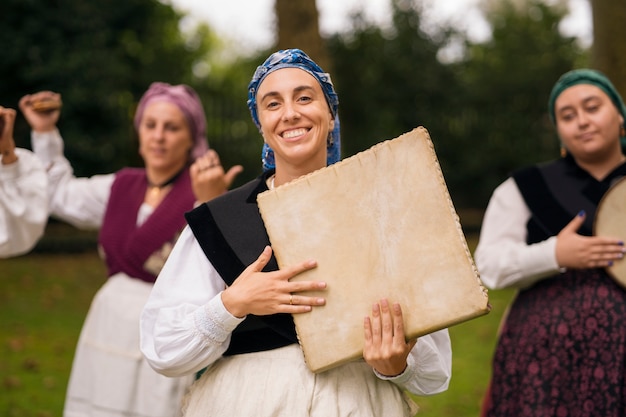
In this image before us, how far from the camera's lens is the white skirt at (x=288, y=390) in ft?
7.32

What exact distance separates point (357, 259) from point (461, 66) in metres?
A: 11.6

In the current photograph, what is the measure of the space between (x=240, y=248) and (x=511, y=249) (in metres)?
1.57

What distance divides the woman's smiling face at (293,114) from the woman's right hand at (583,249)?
1.34m

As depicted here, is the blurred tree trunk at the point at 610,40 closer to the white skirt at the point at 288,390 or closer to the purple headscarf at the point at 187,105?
the purple headscarf at the point at 187,105

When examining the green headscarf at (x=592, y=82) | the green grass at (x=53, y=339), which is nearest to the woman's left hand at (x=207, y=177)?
the green headscarf at (x=592, y=82)

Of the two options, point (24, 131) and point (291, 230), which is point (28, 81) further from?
point (291, 230)

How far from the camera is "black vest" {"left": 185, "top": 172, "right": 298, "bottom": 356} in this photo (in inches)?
90.8

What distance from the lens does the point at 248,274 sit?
87.4 inches

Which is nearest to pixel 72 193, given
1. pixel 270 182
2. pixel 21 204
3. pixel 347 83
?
pixel 21 204

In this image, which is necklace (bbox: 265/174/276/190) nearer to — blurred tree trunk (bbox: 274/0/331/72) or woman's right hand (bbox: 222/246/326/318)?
Answer: woman's right hand (bbox: 222/246/326/318)

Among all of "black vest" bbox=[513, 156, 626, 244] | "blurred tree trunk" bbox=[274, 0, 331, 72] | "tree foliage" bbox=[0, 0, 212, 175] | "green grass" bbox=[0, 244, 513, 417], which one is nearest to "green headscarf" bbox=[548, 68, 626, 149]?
"black vest" bbox=[513, 156, 626, 244]

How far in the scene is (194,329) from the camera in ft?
7.35

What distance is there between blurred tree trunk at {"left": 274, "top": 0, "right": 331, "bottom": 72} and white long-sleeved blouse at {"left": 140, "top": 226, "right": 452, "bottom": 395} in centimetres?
460

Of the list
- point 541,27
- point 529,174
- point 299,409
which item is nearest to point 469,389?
point 529,174
